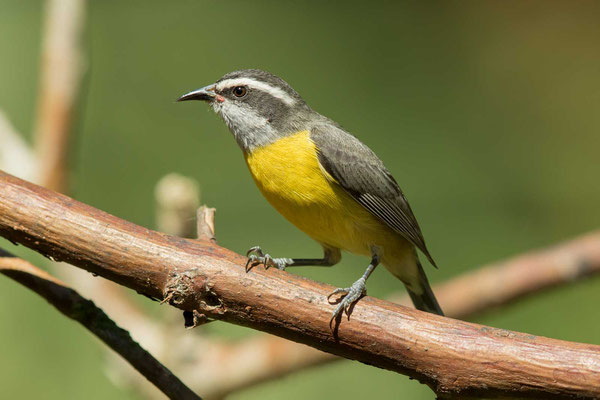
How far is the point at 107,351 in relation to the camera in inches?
169

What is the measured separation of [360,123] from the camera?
21.3 ft

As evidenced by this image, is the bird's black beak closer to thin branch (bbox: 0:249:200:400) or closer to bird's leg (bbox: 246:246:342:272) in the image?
bird's leg (bbox: 246:246:342:272)

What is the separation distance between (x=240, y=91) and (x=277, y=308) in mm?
1618

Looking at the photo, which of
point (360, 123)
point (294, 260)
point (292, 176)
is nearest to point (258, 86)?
point (292, 176)

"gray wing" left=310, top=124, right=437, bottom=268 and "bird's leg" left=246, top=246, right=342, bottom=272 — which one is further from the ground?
"gray wing" left=310, top=124, right=437, bottom=268

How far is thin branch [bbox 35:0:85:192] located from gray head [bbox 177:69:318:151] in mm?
820

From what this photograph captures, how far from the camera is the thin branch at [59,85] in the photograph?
3.93 metres

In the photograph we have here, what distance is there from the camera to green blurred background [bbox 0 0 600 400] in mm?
5336

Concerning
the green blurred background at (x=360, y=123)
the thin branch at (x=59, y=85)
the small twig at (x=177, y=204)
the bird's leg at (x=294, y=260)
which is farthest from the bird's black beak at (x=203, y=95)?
the green blurred background at (x=360, y=123)

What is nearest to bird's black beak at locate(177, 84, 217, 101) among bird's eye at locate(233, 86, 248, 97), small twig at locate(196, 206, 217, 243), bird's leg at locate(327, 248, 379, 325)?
bird's eye at locate(233, 86, 248, 97)

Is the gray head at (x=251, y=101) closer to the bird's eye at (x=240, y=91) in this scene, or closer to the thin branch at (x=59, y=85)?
the bird's eye at (x=240, y=91)

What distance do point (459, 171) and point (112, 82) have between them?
10.8ft

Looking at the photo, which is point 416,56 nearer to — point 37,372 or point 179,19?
point 179,19

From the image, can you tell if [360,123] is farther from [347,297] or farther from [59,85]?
[347,297]
